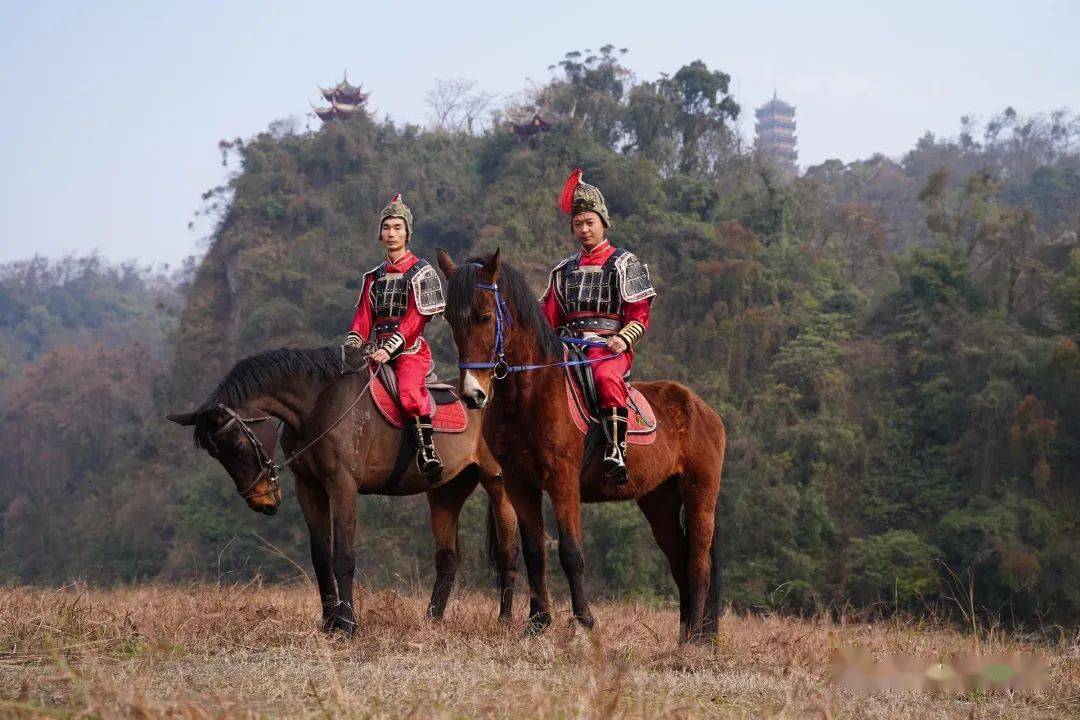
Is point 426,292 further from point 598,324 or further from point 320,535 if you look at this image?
point 320,535

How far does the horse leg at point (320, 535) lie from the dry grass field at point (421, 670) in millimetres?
223

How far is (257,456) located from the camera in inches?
277

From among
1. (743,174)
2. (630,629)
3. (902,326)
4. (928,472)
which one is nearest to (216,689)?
(630,629)

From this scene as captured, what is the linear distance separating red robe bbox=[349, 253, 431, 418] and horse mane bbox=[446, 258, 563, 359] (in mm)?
1241

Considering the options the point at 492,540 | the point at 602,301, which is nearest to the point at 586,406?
the point at 602,301

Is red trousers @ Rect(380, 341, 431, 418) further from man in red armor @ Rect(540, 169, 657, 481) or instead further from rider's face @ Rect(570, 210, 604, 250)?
rider's face @ Rect(570, 210, 604, 250)

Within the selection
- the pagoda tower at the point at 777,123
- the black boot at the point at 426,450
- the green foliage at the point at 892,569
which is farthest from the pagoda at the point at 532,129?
the pagoda tower at the point at 777,123

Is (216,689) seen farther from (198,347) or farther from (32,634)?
(198,347)

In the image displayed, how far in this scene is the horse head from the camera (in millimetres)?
6891

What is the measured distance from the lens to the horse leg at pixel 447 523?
8289mm

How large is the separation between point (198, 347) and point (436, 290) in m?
43.2

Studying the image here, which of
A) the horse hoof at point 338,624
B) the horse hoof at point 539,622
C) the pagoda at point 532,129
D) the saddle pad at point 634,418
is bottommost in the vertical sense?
the horse hoof at point 338,624

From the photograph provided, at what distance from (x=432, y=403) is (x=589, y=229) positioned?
1731mm

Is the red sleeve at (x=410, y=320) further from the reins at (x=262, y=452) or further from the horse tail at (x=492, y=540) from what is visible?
the horse tail at (x=492, y=540)
